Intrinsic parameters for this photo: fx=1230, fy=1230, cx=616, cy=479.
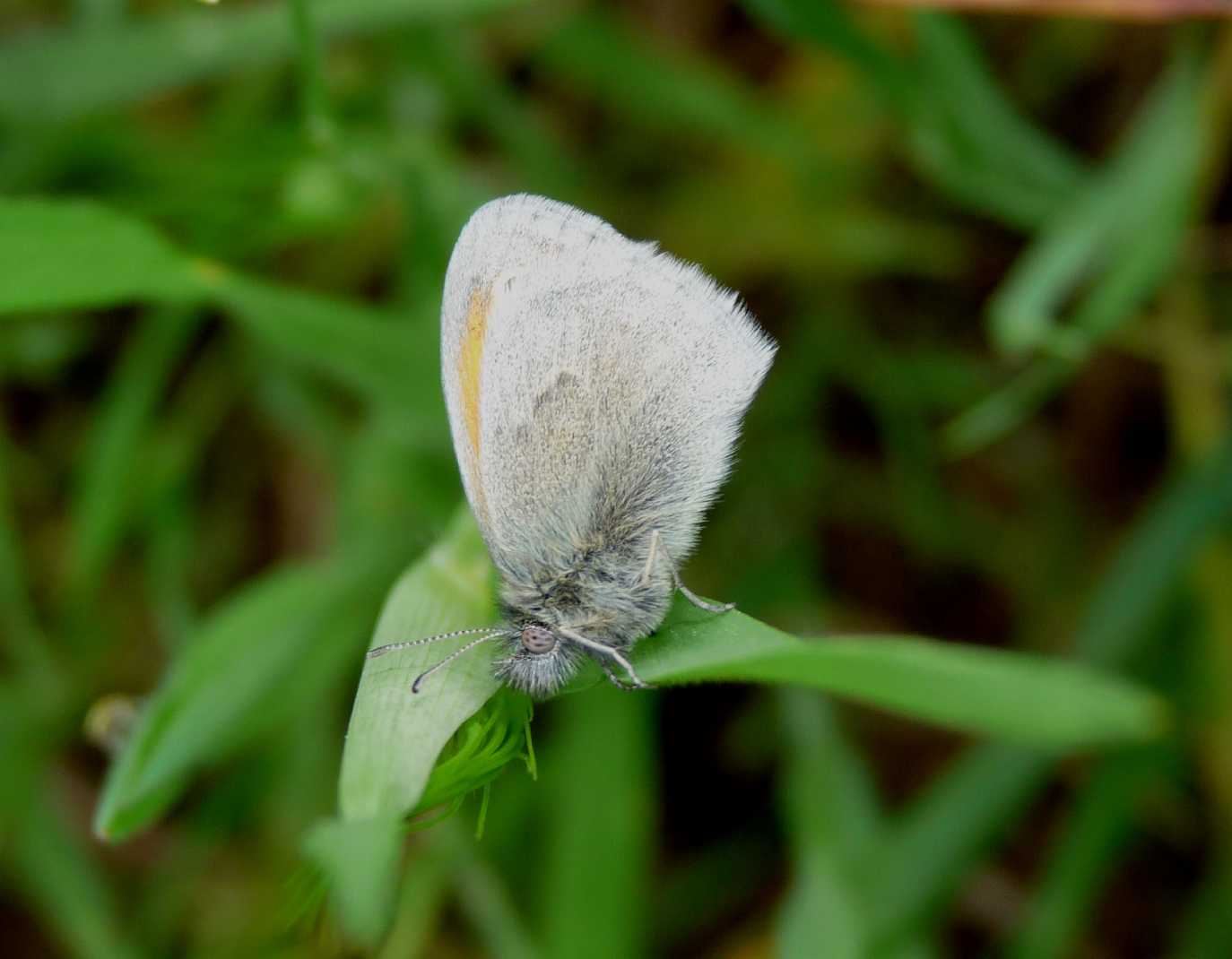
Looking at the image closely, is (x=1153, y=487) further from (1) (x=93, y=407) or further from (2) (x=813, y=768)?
(1) (x=93, y=407)

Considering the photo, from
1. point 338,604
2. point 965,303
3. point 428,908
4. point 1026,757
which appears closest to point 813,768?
point 1026,757

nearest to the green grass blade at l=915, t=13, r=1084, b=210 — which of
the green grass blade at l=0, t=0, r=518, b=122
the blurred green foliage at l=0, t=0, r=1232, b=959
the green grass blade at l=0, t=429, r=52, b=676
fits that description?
the blurred green foliage at l=0, t=0, r=1232, b=959

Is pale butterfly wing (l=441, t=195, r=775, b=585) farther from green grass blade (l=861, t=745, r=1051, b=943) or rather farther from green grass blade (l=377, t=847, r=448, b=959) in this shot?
green grass blade (l=377, t=847, r=448, b=959)

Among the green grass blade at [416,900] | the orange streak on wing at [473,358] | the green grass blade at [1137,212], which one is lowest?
the green grass blade at [416,900]

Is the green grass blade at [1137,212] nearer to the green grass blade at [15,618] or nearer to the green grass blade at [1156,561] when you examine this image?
the green grass blade at [1156,561]

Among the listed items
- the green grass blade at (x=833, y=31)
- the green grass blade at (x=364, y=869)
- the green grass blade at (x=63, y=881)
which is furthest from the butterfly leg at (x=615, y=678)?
the green grass blade at (x=63, y=881)
